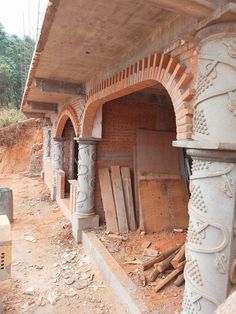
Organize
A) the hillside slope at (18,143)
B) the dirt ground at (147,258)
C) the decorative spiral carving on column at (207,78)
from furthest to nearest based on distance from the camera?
1. the hillside slope at (18,143)
2. the dirt ground at (147,258)
3. the decorative spiral carving on column at (207,78)

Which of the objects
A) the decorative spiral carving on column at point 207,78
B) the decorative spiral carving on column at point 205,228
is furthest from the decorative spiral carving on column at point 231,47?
the decorative spiral carving on column at point 205,228

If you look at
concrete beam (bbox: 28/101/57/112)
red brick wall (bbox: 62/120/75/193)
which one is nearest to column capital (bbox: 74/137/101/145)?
concrete beam (bbox: 28/101/57/112)

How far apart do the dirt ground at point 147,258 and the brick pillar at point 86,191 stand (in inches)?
16.3

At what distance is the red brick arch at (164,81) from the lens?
256 centimetres

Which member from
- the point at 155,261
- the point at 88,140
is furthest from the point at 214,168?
the point at 88,140

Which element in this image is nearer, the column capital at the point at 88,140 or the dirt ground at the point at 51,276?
the dirt ground at the point at 51,276

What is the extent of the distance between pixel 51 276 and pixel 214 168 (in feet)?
12.9

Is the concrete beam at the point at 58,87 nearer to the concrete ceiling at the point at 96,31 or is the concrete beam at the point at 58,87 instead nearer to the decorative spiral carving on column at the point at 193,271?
the concrete ceiling at the point at 96,31

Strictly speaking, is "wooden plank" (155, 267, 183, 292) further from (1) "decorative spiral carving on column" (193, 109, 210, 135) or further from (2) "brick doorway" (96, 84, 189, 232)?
(1) "decorative spiral carving on column" (193, 109, 210, 135)

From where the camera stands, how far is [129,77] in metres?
3.68

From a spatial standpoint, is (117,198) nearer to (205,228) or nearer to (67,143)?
(205,228)

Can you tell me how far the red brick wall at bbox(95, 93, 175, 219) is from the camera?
6.12m

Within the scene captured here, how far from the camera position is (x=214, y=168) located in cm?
218

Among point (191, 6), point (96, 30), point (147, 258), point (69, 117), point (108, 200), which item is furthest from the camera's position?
point (69, 117)
